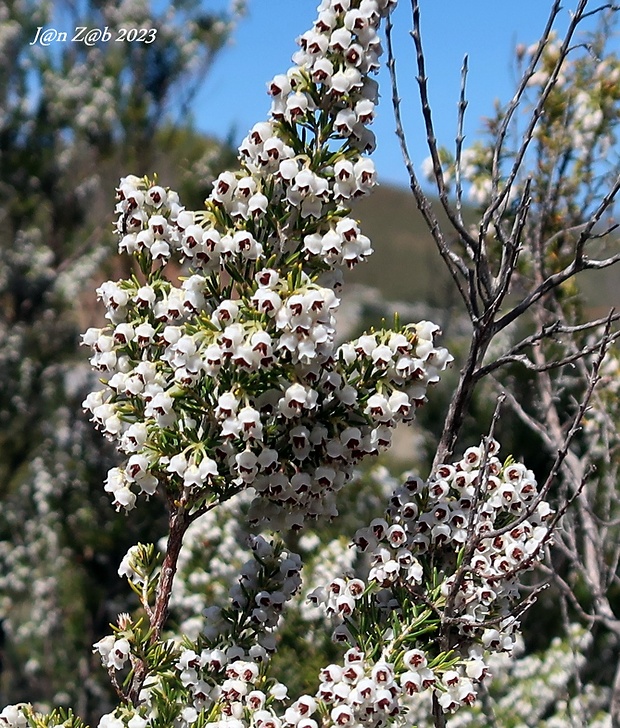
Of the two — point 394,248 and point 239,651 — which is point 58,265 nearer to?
point 239,651

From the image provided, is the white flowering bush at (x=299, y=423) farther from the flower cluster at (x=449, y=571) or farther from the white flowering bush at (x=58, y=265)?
the white flowering bush at (x=58, y=265)

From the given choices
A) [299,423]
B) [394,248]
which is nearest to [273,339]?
[299,423]

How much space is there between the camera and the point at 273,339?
6.43 ft

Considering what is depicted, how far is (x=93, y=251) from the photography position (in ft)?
41.1

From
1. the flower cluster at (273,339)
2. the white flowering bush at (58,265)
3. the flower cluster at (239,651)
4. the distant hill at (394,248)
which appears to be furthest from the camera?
the distant hill at (394,248)

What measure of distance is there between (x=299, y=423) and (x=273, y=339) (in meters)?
0.27

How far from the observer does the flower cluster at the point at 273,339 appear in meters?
1.98

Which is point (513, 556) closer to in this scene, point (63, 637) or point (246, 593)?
point (246, 593)

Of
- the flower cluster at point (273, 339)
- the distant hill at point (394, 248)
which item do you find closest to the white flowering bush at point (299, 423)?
the flower cluster at point (273, 339)

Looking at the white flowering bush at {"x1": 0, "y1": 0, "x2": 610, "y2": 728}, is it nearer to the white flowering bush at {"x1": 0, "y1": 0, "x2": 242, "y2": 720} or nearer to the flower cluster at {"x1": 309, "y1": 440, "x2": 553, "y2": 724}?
the flower cluster at {"x1": 309, "y1": 440, "x2": 553, "y2": 724}

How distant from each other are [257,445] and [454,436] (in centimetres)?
67

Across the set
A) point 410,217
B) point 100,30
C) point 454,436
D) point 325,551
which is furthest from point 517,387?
point 410,217

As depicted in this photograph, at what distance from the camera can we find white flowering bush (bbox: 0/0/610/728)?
1.98 m

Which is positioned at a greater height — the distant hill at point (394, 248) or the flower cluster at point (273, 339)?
the distant hill at point (394, 248)
